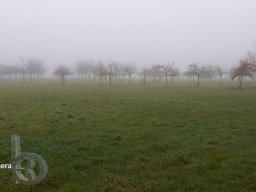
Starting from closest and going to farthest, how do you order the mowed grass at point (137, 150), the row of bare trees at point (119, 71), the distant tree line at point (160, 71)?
the mowed grass at point (137, 150)
the distant tree line at point (160, 71)
the row of bare trees at point (119, 71)

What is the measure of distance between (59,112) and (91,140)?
30.8 ft

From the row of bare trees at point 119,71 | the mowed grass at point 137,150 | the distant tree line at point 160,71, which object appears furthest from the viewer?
the row of bare trees at point 119,71

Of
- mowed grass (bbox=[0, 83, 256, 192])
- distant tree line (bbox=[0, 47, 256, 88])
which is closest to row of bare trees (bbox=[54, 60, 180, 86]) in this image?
distant tree line (bbox=[0, 47, 256, 88])

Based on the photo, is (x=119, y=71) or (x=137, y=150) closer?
(x=137, y=150)

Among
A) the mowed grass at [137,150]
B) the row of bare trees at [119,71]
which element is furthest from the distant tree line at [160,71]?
the mowed grass at [137,150]

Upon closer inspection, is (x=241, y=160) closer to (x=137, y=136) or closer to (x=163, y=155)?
(x=163, y=155)

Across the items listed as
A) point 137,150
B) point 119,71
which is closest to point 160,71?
point 119,71

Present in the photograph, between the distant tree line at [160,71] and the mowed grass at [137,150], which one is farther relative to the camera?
the distant tree line at [160,71]

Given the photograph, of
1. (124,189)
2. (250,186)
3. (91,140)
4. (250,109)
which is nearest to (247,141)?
(250,186)

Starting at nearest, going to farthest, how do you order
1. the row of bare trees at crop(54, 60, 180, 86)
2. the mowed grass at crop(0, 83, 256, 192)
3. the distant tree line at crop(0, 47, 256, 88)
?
1. the mowed grass at crop(0, 83, 256, 192)
2. the distant tree line at crop(0, 47, 256, 88)
3. the row of bare trees at crop(54, 60, 180, 86)

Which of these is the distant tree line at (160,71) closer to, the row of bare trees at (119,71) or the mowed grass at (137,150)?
the row of bare trees at (119,71)

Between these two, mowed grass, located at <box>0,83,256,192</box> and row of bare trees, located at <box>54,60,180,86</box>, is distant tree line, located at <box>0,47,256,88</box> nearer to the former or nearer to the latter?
row of bare trees, located at <box>54,60,180,86</box>

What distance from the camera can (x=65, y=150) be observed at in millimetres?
11953

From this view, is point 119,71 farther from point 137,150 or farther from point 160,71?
point 137,150
